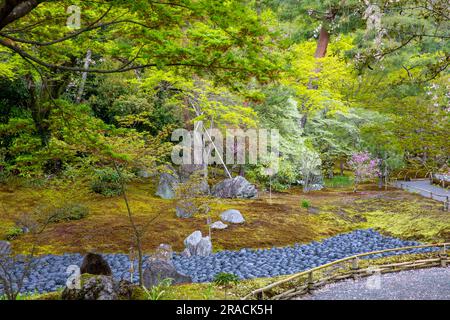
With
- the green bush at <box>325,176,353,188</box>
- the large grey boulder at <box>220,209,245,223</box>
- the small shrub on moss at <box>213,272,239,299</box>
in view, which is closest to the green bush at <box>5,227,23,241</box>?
the large grey boulder at <box>220,209,245,223</box>

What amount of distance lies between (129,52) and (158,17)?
630mm

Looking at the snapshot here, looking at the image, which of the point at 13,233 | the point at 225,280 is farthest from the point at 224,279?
the point at 13,233

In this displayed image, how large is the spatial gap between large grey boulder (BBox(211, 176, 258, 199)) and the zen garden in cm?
7

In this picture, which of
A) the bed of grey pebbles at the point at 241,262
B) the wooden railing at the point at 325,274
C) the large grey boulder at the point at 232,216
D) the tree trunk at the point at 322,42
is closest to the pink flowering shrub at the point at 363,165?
the tree trunk at the point at 322,42

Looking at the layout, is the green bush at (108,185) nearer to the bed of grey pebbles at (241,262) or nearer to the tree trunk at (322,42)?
the bed of grey pebbles at (241,262)

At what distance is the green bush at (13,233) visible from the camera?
1015 centimetres

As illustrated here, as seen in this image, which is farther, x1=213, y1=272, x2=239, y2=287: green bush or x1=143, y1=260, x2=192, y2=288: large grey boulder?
x1=143, y1=260, x2=192, y2=288: large grey boulder

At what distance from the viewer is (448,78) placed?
1989cm

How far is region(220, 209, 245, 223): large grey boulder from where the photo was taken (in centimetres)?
1276

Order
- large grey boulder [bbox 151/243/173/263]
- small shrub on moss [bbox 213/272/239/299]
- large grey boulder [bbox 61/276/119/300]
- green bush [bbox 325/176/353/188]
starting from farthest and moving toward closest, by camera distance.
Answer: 1. green bush [bbox 325/176/353/188]
2. large grey boulder [bbox 151/243/173/263]
3. small shrub on moss [bbox 213/272/239/299]
4. large grey boulder [bbox 61/276/119/300]

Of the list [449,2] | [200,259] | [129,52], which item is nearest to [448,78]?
[449,2]

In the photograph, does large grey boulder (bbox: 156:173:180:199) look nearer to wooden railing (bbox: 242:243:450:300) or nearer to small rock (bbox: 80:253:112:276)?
wooden railing (bbox: 242:243:450:300)

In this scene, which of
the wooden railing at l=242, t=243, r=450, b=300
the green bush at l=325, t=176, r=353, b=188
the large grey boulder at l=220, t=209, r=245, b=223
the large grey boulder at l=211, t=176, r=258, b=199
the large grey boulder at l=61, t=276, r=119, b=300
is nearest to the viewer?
the large grey boulder at l=61, t=276, r=119, b=300

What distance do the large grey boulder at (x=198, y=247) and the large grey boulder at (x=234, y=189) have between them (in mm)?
6469
